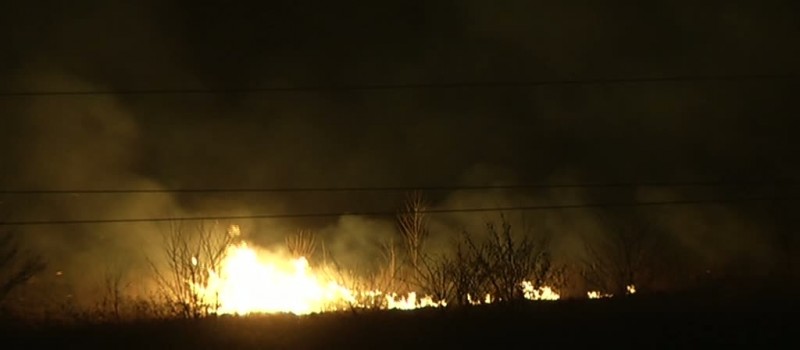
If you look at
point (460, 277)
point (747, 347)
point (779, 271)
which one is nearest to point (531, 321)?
point (747, 347)

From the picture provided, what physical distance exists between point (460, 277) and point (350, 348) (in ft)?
26.7

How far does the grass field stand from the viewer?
19688 mm

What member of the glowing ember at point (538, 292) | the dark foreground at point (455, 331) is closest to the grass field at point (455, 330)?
the dark foreground at point (455, 331)

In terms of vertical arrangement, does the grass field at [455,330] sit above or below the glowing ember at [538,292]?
below

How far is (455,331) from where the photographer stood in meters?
20.5

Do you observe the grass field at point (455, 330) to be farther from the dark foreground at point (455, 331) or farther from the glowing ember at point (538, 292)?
the glowing ember at point (538, 292)

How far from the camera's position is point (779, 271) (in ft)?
96.9

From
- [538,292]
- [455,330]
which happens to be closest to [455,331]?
[455,330]

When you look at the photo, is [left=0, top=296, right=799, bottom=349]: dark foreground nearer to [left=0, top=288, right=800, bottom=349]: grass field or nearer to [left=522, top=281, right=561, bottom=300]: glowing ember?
[left=0, top=288, right=800, bottom=349]: grass field

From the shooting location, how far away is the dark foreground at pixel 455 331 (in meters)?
19.7

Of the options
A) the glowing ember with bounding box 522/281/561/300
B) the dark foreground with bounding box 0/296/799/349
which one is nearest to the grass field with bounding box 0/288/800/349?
the dark foreground with bounding box 0/296/799/349

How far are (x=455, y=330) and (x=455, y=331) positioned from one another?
79mm

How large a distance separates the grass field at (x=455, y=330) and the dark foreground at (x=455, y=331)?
0.07 ft

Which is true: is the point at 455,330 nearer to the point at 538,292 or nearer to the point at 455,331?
the point at 455,331
